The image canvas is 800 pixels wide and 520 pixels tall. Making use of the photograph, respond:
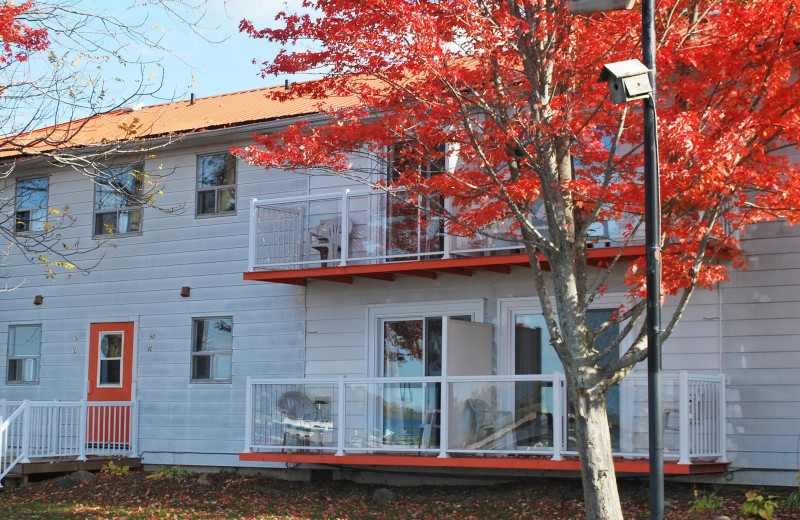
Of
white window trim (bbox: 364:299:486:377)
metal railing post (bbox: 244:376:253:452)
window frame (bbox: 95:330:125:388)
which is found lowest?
metal railing post (bbox: 244:376:253:452)

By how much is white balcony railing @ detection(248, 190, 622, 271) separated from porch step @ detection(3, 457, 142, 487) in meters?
4.98

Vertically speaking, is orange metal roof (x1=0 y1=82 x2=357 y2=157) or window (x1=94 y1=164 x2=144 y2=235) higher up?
orange metal roof (x1=0 y1=82 x2=357 y2=157)

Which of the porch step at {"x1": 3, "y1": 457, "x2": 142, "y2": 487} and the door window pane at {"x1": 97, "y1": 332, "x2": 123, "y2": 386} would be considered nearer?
the porch step at {"x1": 3, "y1": 457, "x2": 142, "y2": 487}

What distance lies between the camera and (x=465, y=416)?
1439cm

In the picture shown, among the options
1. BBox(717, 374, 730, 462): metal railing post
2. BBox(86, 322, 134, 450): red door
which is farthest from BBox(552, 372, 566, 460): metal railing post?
BBox(86, 322, 134, 450): red door

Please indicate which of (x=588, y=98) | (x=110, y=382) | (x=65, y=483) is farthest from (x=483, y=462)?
(x=110, y=382)

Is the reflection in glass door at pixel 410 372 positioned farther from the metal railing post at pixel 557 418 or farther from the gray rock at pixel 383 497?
the metal railing post at pixel 557 418

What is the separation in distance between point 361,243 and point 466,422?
3780mm

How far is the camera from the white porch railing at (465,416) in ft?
42.9

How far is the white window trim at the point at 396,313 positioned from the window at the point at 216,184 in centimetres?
389

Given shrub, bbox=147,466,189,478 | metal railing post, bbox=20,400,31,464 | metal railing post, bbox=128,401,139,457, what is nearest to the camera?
metal railing post, bbox=20,400,31,464

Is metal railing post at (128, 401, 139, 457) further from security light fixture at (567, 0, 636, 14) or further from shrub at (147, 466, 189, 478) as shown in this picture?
security light fixture at (567, 0, 636, 14)

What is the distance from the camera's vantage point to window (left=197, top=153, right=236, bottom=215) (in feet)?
63.5

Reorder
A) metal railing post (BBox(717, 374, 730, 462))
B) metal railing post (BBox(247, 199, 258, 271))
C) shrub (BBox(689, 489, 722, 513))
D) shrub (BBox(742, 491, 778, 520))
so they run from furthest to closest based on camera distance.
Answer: metal railing post (BBox(247, 199, 258, 271)), metal railing post (BBox(717, 374, 730, 462)), shrub (BBox(689, 489, 722, 513)), shrub (BBox(742, 491, 778, 520))
